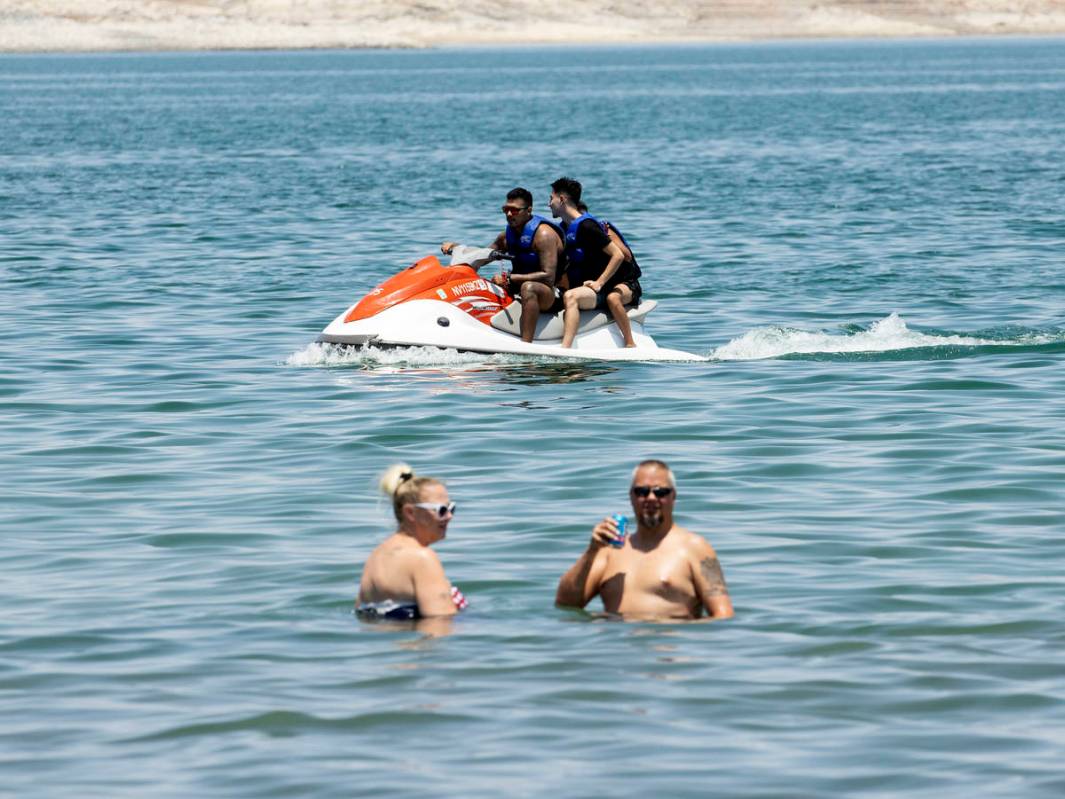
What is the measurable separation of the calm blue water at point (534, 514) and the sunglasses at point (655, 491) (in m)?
0.78

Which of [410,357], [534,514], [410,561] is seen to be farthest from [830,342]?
[410,561]

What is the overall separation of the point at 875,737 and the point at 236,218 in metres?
28.3

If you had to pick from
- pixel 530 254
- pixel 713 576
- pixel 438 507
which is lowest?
pixel 713 576

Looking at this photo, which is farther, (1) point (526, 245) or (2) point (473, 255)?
(2) point (473, 255)

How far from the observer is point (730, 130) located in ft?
213

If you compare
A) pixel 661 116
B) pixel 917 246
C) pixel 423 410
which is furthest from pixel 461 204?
pixel 661 116

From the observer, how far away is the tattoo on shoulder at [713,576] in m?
9.41

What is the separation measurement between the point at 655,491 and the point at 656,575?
24.0 inches

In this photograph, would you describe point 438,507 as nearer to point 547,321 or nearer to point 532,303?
point 532,303

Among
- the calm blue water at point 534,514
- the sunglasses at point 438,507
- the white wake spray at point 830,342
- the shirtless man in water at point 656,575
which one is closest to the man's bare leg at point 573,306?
the calm blue water at point 534,514

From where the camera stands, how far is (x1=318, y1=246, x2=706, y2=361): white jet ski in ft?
58.7

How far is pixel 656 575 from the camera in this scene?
9438mm

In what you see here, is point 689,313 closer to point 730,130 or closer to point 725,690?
point 725,690

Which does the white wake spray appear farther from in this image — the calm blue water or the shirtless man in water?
the shirtless man in water
